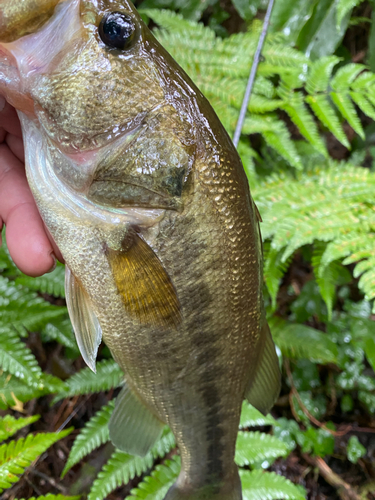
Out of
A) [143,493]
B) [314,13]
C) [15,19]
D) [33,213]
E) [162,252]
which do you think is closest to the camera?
[15,19]

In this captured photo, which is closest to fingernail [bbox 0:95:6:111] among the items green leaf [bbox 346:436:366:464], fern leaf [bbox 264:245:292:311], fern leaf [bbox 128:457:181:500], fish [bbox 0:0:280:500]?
fish [bbox 0:0:280:500]

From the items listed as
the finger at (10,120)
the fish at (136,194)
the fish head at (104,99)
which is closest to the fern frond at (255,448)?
the fish at (136,194)

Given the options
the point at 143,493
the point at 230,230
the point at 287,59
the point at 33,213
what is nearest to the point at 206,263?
the point at 230,230

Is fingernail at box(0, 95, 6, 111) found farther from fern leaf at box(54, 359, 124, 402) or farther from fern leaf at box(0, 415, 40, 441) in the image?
fern leaf at box(54, 359, 124, 402)

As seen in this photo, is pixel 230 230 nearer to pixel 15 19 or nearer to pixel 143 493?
pixel 15 19

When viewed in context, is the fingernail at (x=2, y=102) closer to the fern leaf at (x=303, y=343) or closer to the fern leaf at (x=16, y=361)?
the fern leaf at (x=16, y=361)

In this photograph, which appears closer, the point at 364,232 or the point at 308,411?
the point at 364,232

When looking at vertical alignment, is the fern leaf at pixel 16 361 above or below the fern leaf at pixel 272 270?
above
